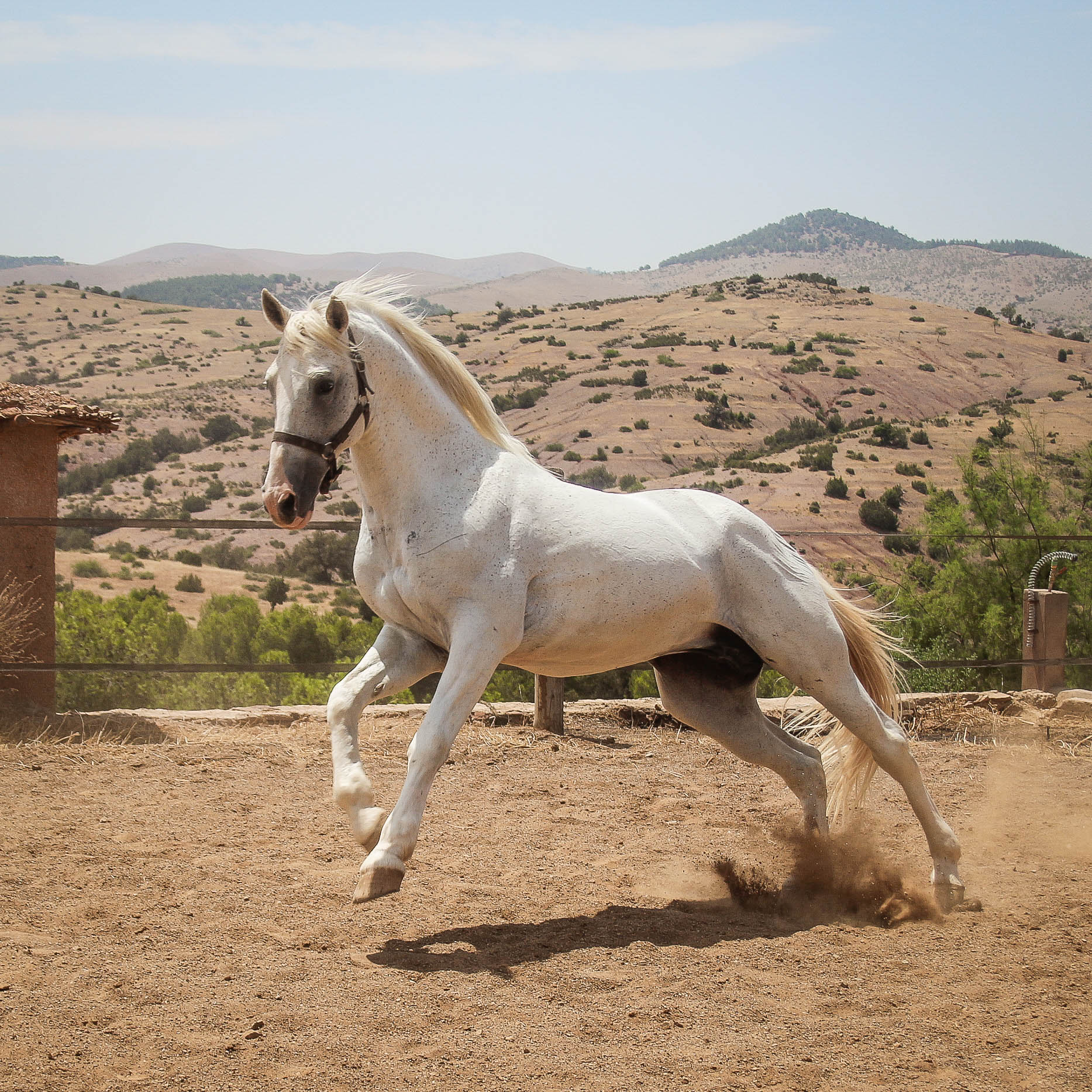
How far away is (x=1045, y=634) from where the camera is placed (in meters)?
8.18

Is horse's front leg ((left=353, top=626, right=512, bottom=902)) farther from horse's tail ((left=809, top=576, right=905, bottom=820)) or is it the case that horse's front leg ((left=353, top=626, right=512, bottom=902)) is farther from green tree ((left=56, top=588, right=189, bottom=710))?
green tree ((left=56, top=588, right=189, bottom=710))

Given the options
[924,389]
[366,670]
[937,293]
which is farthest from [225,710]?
[937,293]

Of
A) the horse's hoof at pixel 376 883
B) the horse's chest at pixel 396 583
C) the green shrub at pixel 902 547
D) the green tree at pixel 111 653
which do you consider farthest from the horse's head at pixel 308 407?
the green shrub at pixel 902 547

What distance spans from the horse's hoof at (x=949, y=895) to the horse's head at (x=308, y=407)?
2746 mm

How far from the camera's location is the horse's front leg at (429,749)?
10.7 ft

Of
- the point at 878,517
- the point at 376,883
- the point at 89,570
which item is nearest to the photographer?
the point at 376,883

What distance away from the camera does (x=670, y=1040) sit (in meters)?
2.73

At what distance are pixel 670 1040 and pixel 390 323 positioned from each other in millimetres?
2541

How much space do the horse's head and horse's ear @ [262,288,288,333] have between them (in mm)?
50

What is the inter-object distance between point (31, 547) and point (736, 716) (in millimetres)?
5291

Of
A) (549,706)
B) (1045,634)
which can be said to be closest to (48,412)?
(549,706)

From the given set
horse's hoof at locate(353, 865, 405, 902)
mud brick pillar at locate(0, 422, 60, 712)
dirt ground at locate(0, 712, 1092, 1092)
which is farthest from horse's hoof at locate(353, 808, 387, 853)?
mud brick pillar at locate(0, 422, 60, 712)

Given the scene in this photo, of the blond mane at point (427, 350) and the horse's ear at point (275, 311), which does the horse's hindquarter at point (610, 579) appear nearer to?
the blond mane at point (427, 350)

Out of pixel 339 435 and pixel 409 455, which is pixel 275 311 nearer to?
pixel 339 435
